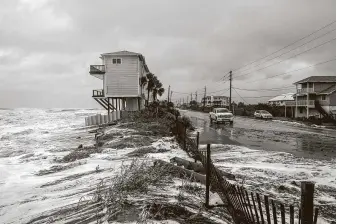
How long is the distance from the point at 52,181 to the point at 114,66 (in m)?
29.5

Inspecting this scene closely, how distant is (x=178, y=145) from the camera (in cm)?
1581

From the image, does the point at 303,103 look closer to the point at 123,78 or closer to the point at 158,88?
the point at 158,88

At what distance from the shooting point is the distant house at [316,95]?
51.1 meters

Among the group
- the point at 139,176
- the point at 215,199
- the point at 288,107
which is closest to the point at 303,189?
the point at 215,199

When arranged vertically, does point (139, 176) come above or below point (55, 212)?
above

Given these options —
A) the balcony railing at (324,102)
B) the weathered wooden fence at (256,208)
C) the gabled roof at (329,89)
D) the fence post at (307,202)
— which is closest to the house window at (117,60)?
the weathered wooden fence at (256,208)

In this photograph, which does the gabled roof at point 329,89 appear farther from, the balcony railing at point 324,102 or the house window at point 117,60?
the house window at point 117,60

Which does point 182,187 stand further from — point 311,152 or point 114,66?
point 114,66

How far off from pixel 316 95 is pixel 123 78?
35150 mm

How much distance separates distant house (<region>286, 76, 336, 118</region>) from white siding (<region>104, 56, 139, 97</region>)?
1195 inches

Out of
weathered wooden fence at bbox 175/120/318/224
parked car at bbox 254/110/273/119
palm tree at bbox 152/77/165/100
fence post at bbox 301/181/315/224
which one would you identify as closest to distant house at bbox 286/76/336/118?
parked car at bbox 254/110/273/119

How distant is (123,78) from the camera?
38.4 meters

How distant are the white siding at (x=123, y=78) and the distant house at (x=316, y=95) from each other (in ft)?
99.6

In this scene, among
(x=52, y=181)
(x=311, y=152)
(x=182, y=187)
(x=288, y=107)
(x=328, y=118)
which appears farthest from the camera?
(x=288, y=107)
